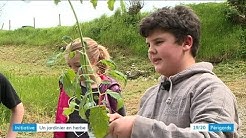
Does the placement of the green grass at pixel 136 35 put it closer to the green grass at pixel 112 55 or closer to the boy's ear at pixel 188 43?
the green grass at pixel 112 55

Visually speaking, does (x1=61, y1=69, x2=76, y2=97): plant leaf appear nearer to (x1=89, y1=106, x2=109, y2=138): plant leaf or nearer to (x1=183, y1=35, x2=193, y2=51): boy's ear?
(x1=89, y1=106, x2=109, y2=138): plant leaf

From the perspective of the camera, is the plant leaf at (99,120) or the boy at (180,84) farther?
the boy at (180,84)

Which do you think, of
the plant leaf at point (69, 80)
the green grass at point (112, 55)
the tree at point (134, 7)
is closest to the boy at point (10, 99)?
the plant leaf at point (69, 80)

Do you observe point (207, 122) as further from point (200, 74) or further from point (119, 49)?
point (119, 49)

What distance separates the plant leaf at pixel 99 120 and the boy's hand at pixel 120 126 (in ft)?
0.12

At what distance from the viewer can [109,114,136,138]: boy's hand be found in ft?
2.90

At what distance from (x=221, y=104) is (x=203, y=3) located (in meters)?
8.87

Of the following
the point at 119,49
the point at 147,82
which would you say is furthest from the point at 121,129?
the point at 119,49

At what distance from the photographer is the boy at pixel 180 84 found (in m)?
0.96

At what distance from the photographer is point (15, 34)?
12570 mm

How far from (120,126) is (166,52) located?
0.25 metres

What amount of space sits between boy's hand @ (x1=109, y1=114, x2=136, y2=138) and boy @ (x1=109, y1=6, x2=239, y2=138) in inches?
0.9

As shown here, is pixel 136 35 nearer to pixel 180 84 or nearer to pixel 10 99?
pixel 10 99

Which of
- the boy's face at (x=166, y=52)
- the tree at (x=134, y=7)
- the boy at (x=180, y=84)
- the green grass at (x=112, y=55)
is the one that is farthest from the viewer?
the tree at (x=134, y=7)
